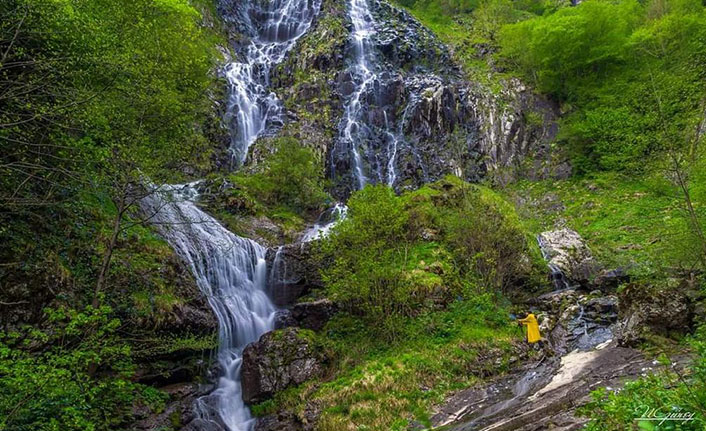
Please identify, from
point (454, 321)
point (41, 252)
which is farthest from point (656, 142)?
point (41, 252)

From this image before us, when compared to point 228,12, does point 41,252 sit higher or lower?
lower

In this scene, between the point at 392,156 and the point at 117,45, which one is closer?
the point at 117,45

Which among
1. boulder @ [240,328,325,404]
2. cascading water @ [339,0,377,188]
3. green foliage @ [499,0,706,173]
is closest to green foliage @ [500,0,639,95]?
green foliage @ [499,0,706,173]

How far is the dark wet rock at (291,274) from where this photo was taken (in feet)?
50.0

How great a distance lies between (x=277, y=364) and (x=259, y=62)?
1179 inches

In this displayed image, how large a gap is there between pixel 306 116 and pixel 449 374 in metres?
22.9

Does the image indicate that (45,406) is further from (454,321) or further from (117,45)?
(454,321)

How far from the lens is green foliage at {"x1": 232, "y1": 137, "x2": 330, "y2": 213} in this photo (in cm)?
2056

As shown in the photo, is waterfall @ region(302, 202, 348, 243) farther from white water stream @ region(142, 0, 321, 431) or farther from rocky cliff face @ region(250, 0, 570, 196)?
rocky cliff face @ region(250, 0, 570, 196)

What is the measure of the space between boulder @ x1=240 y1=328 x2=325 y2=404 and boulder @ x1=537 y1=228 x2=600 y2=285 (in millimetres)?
→ 12021

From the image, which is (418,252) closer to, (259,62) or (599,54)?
(599,54)

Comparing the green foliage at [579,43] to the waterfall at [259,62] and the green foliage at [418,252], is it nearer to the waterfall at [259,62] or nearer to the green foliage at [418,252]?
the green foliage at [418,252]

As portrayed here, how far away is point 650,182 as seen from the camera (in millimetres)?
9945

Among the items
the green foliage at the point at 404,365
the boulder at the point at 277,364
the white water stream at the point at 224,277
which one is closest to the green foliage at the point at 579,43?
the white water stream at the point at 224,277
